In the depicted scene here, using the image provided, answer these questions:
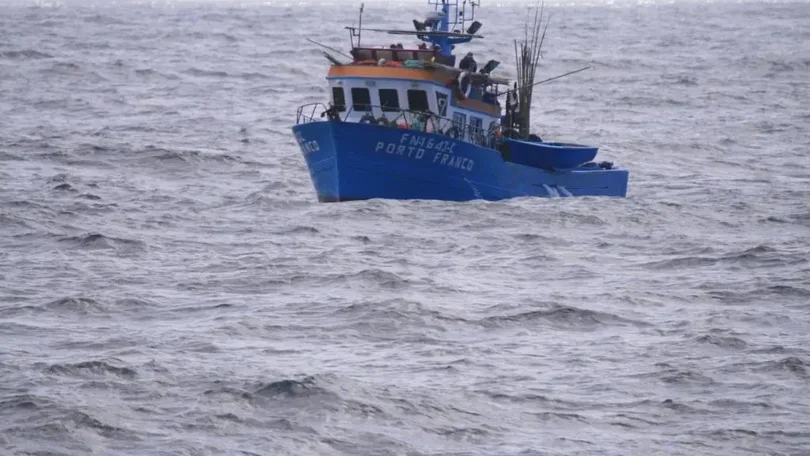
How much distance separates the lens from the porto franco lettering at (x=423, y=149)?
35656 mm

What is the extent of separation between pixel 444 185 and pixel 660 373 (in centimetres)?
1632

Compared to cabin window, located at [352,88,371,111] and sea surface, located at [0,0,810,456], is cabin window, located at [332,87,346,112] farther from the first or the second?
sea surface, located at [0,0,810,456]

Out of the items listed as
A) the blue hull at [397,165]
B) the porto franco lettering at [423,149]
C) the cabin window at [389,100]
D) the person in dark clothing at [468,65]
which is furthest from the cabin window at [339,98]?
the person in dark clothing at [468,65]

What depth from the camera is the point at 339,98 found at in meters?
37.6

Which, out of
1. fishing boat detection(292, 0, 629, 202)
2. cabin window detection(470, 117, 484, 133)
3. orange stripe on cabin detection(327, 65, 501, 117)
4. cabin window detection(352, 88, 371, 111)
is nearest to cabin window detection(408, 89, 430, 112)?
fishing boat detection(292, 0, 629, 202)

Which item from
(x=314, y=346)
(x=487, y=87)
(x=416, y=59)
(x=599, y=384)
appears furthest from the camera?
(x=487, y=87)

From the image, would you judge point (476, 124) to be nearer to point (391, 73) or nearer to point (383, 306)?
point (391, 73)

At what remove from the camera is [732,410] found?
1920 cm

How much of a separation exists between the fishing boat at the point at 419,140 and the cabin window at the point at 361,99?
24 mm

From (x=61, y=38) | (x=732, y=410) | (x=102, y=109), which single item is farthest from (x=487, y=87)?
(x=61, y=38)

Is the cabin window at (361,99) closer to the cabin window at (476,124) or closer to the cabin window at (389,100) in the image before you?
the cabin window at (389,100)

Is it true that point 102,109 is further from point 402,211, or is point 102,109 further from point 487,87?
point 402,211

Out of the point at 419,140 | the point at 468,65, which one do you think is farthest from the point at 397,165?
the point at 468,65

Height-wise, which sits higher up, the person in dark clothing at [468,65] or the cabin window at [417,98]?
the person in dark clothing at [468,65]
